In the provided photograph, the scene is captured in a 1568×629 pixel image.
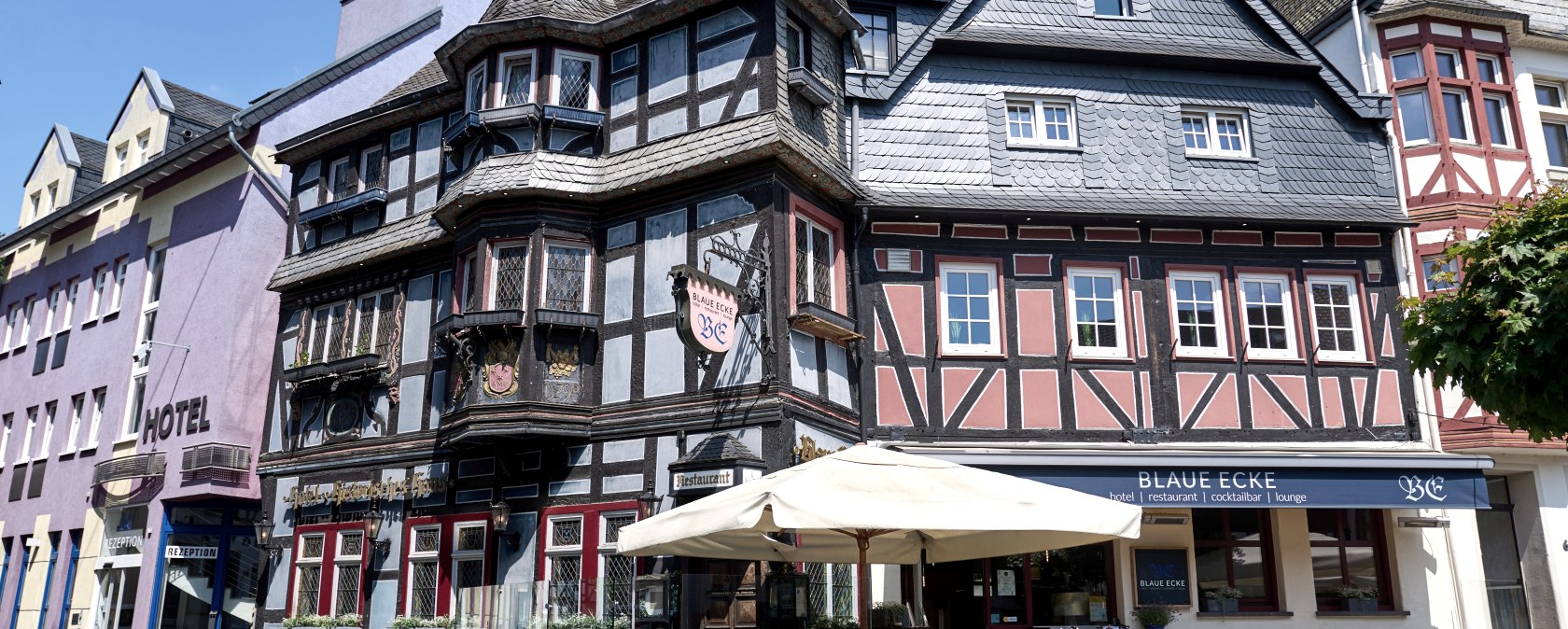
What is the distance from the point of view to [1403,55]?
53.9ft

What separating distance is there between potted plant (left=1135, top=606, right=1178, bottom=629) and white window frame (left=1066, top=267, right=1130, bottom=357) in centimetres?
305

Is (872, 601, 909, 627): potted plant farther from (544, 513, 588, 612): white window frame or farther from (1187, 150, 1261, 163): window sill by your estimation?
(1187, 150, 1261, 163): window sill

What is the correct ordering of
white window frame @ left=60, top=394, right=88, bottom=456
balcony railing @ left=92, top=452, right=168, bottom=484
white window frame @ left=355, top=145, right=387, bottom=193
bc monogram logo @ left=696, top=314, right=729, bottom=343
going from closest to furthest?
1. bc monogram logo @ left=696, top=314, right=729, bottom=343
2. white window frame @ left=355, top=145, right=387, bottom=193
3. balcony railing @ left=92, top=452, right=168, bottom=484
4. white window frame @ left=60, top=394, right=88, bottom=456

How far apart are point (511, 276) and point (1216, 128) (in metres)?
9.43

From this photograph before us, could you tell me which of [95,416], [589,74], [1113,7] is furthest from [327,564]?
[1113,7]

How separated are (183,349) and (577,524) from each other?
34.2 ft

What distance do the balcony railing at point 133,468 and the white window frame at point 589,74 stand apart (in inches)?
403

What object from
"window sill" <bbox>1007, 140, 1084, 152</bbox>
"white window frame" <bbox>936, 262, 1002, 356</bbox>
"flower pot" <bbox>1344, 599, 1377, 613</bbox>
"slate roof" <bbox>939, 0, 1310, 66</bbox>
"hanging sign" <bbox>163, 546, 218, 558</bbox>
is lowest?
"flower pot" <bbox>1344, 599, 1377, 613</bbox>

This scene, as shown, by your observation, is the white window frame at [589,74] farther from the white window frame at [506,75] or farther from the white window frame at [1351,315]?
the white window frame at [1351,315]

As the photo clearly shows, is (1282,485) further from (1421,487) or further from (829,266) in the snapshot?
(829,266)

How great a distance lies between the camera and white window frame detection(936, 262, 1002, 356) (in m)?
15.1

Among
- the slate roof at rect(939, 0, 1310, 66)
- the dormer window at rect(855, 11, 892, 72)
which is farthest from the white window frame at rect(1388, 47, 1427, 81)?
the dormer window at rect(855, 11, 892, 72)

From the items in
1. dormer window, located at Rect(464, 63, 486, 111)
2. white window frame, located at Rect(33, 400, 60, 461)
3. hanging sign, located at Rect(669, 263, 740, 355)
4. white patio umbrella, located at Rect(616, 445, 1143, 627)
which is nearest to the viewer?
white patio umbrella, located at Rect(616, 445, 1143, 627)

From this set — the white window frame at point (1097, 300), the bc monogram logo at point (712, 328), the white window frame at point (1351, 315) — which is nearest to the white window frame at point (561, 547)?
the bc monogram logo at point (712, 328)
